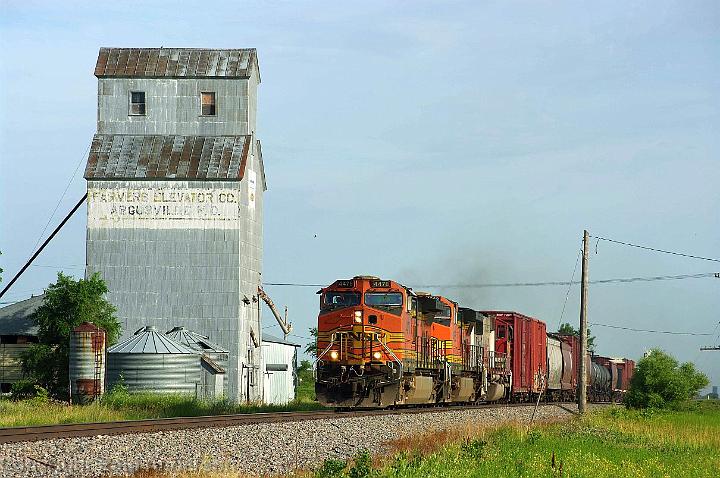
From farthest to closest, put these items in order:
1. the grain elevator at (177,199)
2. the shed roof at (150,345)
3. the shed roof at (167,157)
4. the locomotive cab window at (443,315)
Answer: the shed roof at (167,157) < the grain elevator at (177,199) < the shed roof at (150,345) < the locomotive cab window at (443,315)

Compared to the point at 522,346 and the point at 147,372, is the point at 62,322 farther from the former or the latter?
the point at 522,346

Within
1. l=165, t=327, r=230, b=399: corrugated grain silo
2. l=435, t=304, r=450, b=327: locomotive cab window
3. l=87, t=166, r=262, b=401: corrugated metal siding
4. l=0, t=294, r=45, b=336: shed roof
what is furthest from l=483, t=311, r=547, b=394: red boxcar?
l=0, t=294, r=45, b=336: shed roof

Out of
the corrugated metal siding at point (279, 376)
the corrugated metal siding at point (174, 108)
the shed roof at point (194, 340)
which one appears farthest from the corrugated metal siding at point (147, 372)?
the corrugated metal siding at point (174, 108)

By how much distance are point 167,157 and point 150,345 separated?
517 inches

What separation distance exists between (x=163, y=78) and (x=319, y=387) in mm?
28616

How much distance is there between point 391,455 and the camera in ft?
62.5

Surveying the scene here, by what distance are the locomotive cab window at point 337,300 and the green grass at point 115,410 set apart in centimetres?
572

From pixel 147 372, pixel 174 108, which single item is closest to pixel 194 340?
pixel 147 372

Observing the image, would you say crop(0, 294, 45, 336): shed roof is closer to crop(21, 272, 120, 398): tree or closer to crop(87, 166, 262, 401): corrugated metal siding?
crop(21, 272, 120, 398): tree

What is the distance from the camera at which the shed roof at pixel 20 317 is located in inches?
2365

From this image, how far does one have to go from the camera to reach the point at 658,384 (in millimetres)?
59375

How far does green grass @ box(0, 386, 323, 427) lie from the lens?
28.8 metres

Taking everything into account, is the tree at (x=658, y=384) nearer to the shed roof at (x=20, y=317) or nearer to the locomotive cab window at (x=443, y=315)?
the locomotive cab window at (x=443, y=315)

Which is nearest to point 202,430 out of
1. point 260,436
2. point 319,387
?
point 260,436
